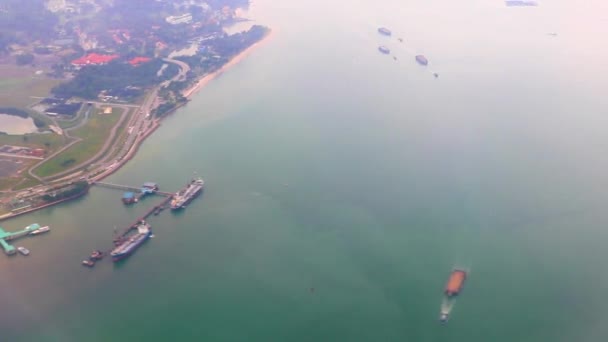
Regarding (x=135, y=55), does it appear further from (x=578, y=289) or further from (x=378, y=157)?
(x=578, y=289)

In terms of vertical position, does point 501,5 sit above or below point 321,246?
below

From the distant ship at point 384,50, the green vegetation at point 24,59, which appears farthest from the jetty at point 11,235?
the distant ship at point 384,50

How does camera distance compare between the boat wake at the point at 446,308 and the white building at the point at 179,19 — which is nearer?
the boat wake at the point at 446,308

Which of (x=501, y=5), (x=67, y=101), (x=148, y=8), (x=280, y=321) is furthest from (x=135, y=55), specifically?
(x=501, y=5)

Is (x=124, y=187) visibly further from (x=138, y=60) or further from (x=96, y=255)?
(x=138, y=60)

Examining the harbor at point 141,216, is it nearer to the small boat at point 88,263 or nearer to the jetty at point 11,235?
the small boat at point 88,263

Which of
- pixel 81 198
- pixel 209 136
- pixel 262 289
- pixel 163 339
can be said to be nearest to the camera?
pixel 163 339

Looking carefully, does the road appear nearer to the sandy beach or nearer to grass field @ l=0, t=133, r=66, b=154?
grass field @ l=0, t=133, r=66, b=154
